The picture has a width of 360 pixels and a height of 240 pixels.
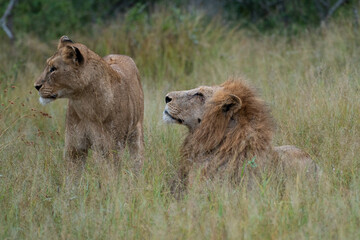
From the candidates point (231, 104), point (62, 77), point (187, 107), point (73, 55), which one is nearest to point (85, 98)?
point (62, 77)

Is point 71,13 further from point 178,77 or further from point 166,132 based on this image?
point 166,132

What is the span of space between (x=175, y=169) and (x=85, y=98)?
3.35ft

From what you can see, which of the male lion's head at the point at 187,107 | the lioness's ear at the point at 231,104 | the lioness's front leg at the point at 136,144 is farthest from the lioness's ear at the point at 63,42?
the lioness's ear at the point at 231,104

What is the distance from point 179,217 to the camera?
402 cm

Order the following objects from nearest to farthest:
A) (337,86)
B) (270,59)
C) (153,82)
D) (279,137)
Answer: (279,137)
(337,86)
(153,82)
(270,59)

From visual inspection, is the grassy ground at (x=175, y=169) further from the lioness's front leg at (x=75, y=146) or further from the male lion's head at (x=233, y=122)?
the male lion's head at (x=233, y=122)

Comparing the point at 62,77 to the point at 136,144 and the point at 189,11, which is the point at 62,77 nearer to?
the point at 136,144

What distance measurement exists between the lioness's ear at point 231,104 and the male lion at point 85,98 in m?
1.12

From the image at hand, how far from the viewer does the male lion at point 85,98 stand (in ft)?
17.8

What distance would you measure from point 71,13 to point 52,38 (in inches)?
45.6

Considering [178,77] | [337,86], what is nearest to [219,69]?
[178,77]

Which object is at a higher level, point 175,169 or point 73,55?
point 73,55

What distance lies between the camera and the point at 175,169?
544 cm

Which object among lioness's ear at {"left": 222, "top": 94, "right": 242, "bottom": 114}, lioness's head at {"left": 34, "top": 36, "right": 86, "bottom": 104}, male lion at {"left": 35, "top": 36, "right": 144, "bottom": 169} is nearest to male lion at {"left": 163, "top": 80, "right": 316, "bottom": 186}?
lioness's ear at {"left": 222, "top": 94, "right": 242, "bottom": 114}
